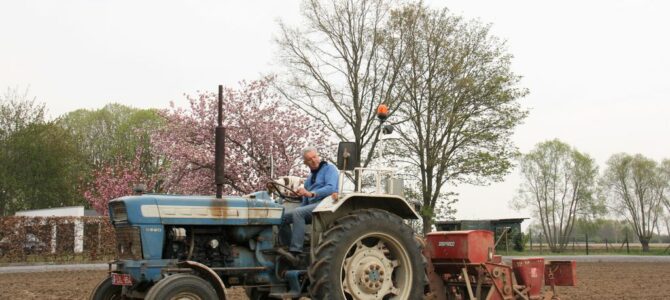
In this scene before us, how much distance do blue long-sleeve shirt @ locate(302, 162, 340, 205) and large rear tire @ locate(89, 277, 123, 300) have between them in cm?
218

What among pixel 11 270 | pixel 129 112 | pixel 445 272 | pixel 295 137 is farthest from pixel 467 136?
pixel 129 112

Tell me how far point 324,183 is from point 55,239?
20591mm

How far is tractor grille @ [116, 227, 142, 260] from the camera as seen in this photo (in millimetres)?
6277

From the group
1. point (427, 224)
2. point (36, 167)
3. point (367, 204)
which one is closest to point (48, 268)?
point (427, 224)

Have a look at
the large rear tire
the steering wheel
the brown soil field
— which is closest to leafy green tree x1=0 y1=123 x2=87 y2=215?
the brown soil field

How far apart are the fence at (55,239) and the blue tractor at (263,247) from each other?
61.2ft

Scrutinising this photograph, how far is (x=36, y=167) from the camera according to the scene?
39469 millimetres

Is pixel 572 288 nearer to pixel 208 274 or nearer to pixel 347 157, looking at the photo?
pixel 347 157

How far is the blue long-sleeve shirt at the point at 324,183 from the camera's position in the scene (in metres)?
7.09

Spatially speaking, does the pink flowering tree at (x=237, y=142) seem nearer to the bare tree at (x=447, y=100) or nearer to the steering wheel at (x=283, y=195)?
the bare tree at (x=447, y=100)

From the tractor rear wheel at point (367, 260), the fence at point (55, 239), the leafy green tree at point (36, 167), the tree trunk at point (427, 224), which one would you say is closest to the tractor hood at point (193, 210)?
the tractor rear wheel at point (367, 260)

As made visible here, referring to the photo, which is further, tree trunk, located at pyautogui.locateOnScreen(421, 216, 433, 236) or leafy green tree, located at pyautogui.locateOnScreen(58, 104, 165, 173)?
leafy green tree, located at pyautogui.locateOnScreen(58, 104, 165, 173)

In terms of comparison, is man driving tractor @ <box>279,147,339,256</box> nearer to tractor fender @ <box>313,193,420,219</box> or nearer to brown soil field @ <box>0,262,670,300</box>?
tractor fender @ <box>313,193,420,219</box>

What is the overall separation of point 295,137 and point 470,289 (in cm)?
1905
